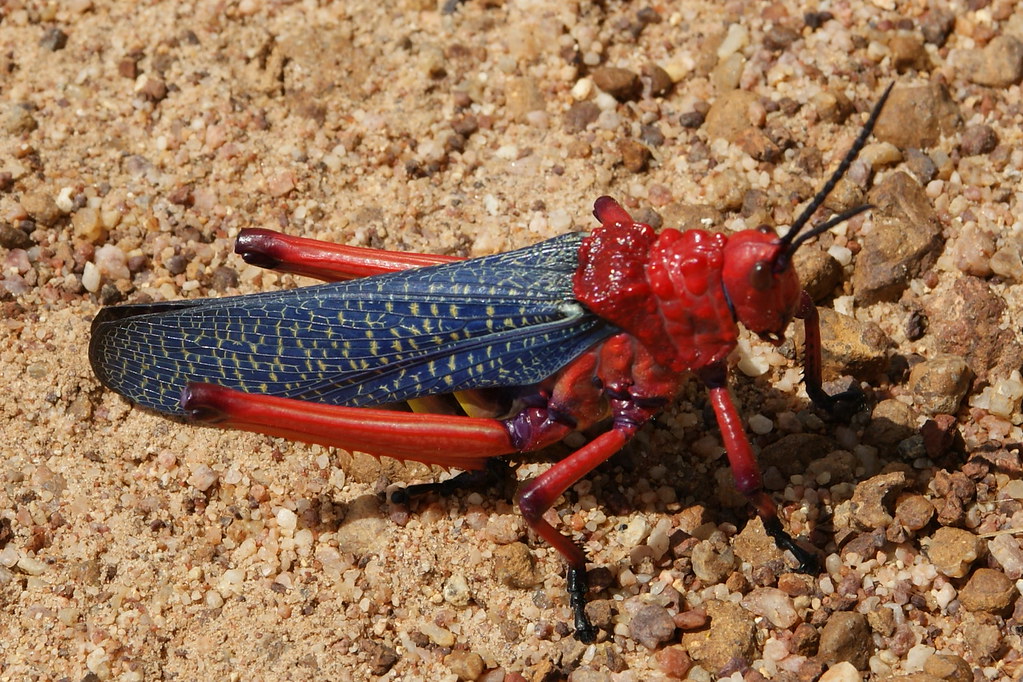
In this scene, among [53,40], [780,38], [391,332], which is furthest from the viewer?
[53,40]

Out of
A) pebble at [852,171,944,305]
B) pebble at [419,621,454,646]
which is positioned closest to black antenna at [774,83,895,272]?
pebble at [852,171,944,305]

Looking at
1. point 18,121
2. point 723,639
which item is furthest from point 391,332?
point 18,121

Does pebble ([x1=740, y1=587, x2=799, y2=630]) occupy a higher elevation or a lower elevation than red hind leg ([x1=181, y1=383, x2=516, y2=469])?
lower

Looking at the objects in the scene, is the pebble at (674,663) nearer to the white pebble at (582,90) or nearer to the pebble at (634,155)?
the pebble at (634,155)

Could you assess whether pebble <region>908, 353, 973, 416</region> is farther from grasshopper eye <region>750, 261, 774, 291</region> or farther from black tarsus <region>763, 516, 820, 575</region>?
grasshopper eye <region>750, 261, 774, 291</region>

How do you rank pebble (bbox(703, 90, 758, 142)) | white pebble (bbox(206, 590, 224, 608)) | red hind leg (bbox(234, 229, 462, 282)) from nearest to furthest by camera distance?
white pebble (bbox(206, 590, 224, 608))
red hind leg (bbox(234, 229, 462, 282))
pebble (bbox(703, 90, 758, 142))

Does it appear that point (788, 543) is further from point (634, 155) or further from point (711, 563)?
point (634, 155)
